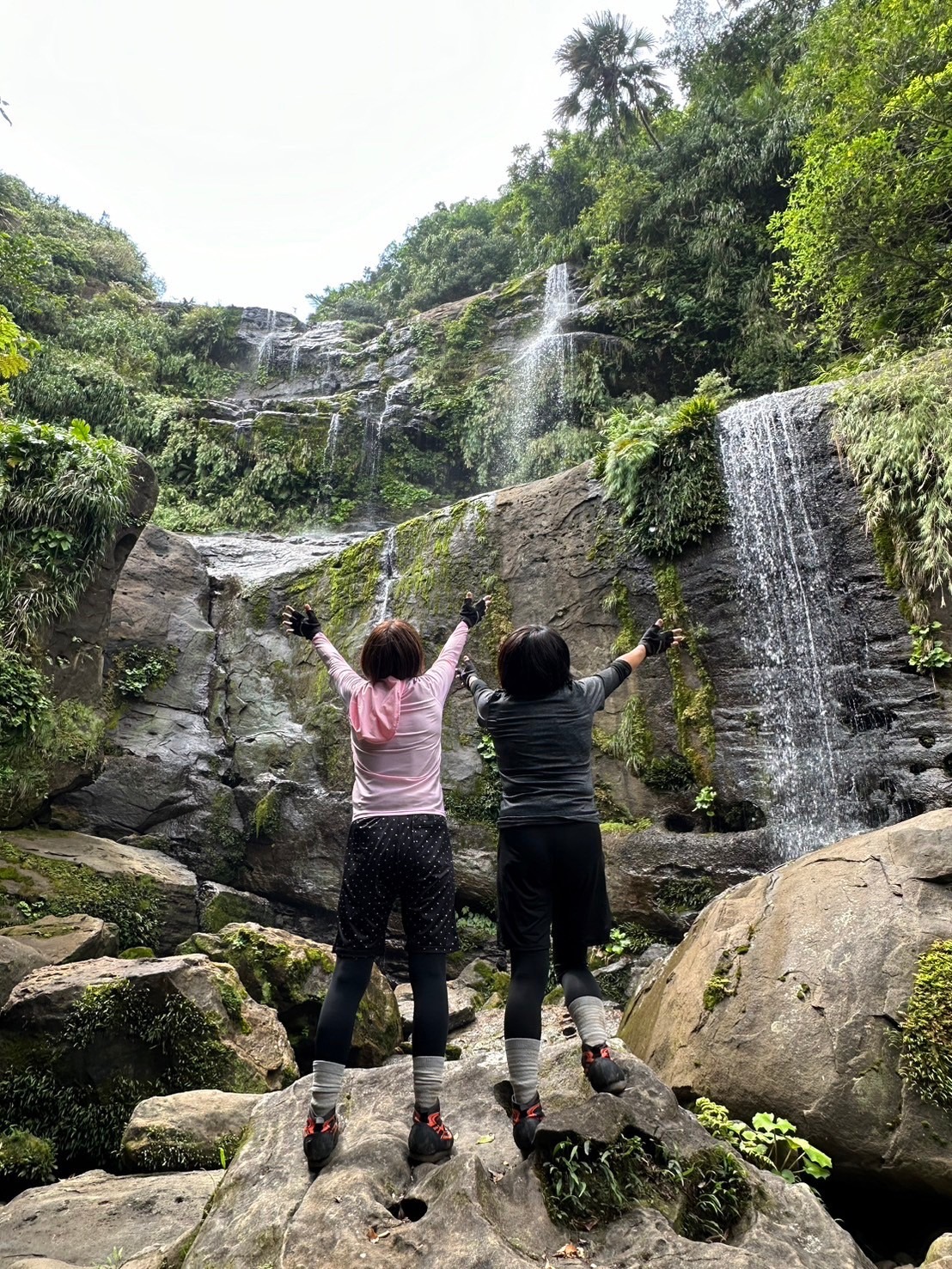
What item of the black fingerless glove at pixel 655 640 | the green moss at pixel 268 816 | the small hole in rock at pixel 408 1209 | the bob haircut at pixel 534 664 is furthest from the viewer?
the green moss at pixel 268 816

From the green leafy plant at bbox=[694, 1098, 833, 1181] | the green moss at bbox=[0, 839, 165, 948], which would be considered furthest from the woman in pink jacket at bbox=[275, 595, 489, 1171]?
the green moss at bbox=[0, 839, 165, 948]

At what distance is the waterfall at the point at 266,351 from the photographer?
24.5 meters

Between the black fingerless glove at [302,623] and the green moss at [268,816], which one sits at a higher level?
the black fingerless glove at [302,623]

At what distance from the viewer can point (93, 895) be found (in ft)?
25.3

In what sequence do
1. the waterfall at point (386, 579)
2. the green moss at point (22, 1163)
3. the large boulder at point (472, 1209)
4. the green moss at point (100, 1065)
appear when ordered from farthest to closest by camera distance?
the waterfall at point (386, 579) < the green moss at point (100, 1065) < the green moss at point (22, 1163) < the large boulder at point (472, 1209)

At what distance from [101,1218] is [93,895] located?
4.89 meters

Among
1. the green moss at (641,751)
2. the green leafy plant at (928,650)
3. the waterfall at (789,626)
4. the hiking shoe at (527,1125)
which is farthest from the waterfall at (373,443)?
the hiking shoe at (527,1125)

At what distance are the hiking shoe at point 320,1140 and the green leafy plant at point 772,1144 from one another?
1.51 m

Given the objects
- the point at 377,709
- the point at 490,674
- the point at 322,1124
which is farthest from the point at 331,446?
the point at 322,1124

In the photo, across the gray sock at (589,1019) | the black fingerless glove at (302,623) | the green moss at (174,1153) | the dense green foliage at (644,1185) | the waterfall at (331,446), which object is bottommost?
the green moss at (174,1153)

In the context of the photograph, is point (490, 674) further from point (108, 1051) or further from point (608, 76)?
point (608, 76)

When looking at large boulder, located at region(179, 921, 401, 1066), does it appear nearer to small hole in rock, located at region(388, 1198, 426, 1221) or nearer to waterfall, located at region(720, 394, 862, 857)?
small hole in rock, located at region(388, 1198, 426, 1221)

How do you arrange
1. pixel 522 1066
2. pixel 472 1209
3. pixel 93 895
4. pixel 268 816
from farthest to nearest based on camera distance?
pixel 268 816 < pixel 93 895 < pixel 522 1066 < pixel 472 1209

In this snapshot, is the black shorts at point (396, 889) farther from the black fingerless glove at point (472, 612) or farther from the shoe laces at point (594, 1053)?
the black fingerless glove at point (472, 612)
